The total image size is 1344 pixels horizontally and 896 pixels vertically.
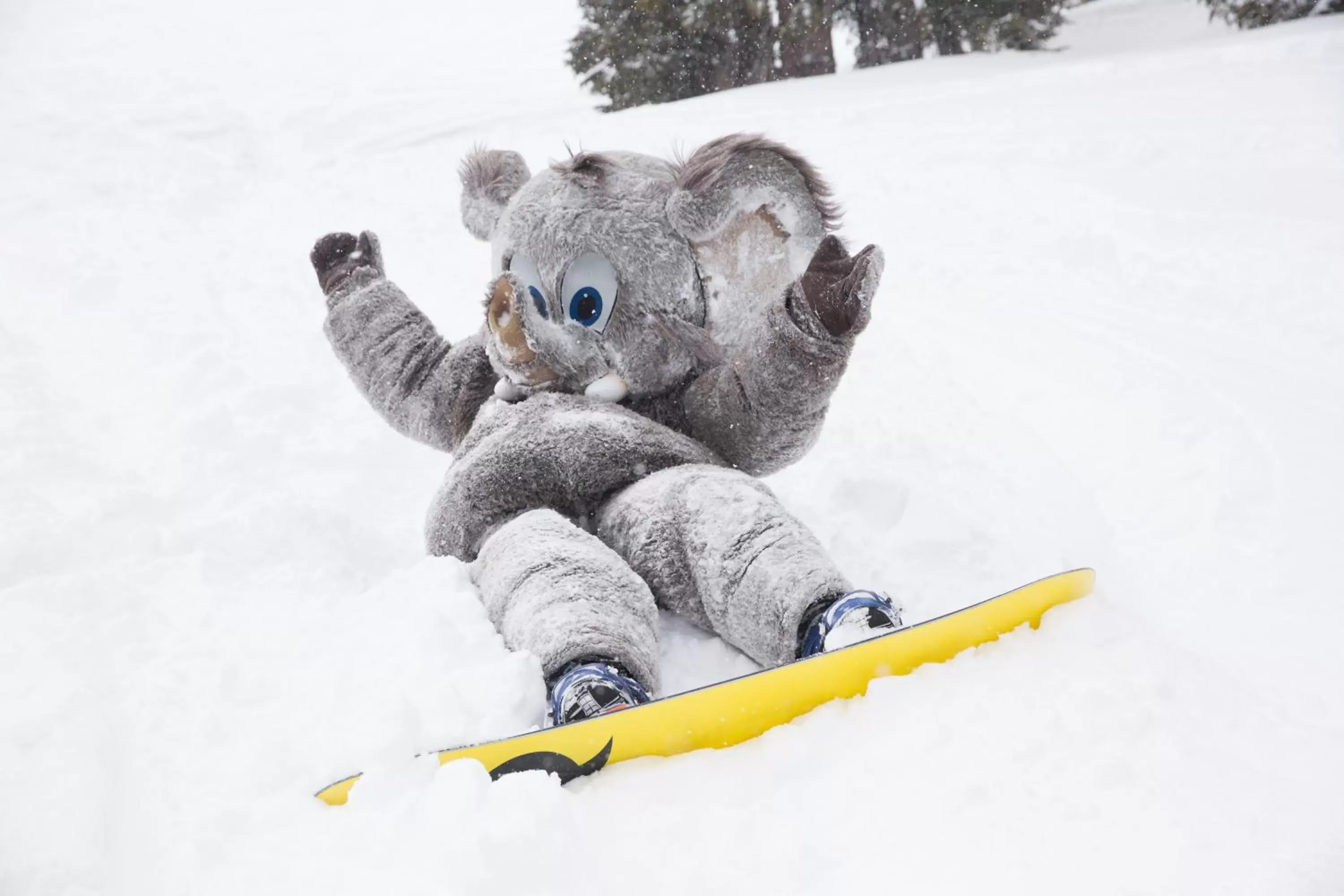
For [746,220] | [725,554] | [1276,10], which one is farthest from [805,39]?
[725,554]

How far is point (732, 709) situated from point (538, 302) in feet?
4.13

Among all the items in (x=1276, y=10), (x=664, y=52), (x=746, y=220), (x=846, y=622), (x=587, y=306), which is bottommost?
(x=846, y=622)

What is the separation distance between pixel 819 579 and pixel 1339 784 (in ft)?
2.52

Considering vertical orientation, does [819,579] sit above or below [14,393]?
below

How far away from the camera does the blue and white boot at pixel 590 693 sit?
1.46 metres

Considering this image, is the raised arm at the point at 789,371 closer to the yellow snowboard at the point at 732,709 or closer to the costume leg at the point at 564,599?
the costume leg at the point at 564,599

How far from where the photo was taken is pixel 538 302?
2326 mm

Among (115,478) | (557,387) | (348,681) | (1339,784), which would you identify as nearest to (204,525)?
(115,478)

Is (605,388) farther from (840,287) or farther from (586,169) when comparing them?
(840,287)

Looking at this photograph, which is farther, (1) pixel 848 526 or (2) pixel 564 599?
(1) pixel 848 526

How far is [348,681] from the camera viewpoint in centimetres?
150

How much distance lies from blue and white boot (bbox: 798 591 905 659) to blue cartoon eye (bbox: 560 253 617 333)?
975mm

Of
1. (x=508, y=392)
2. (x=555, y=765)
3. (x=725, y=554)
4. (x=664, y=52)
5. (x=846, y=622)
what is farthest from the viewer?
(x=664, y=52)

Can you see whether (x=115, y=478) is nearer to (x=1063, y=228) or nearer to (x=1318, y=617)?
(x=1318, y=617)
